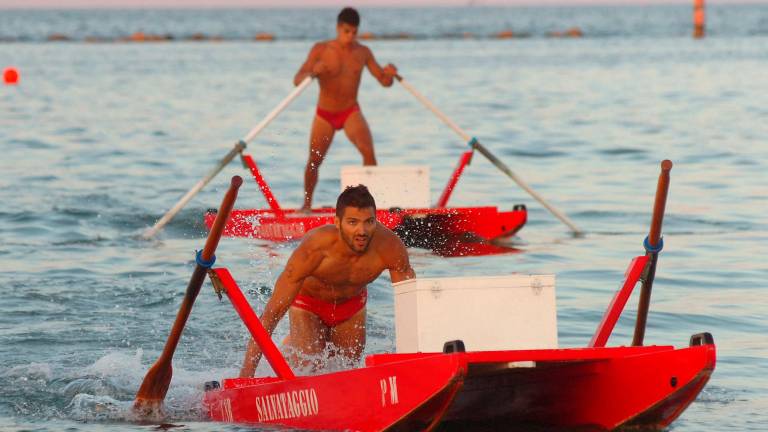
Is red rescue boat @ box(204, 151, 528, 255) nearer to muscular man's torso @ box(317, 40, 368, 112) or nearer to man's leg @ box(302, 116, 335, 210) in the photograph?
man's leg @ box(302, 116, 335, 210)

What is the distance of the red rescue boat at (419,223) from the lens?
16125 millimetres

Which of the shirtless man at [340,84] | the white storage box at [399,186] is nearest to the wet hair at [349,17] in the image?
the shirtless man at [340,84]

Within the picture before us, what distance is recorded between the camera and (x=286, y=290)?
9.28 m

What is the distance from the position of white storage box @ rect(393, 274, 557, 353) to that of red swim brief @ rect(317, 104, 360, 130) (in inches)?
376

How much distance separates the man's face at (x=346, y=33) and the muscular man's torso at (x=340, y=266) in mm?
7630

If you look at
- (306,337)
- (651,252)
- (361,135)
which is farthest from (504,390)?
(361,135)

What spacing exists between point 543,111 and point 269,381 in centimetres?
3296

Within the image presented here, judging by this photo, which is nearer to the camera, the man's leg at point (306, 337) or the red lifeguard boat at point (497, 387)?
the red lifeguard boat at point (497, 387)

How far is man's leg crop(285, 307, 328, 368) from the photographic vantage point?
10.2 metres

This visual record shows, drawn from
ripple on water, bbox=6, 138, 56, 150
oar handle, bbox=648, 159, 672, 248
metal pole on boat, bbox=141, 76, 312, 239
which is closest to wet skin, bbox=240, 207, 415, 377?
oar handle, bbox=648, 159, 672, 248

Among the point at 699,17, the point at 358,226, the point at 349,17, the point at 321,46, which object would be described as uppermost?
the point at 699,17

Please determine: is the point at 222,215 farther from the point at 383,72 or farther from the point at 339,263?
the point at 383,72

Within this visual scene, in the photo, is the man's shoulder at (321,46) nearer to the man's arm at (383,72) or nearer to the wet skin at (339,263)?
the man's arm at (383,72)

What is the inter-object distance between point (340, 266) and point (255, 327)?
3.38 feet
